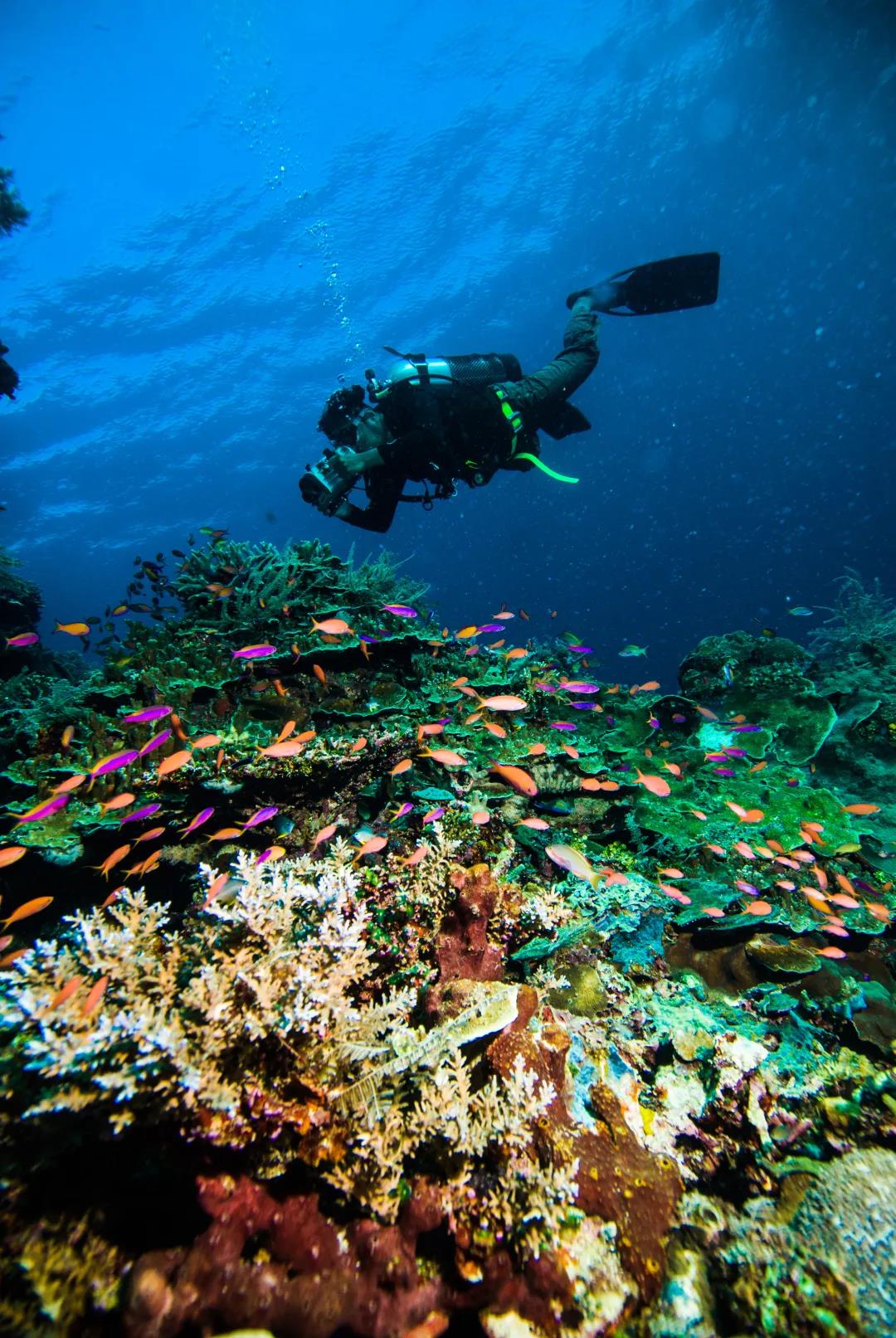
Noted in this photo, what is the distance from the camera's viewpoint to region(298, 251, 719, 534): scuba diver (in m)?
6.81

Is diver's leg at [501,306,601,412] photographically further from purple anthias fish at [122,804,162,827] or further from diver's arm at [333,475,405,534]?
purple anthias fish at [122,804,162,827]

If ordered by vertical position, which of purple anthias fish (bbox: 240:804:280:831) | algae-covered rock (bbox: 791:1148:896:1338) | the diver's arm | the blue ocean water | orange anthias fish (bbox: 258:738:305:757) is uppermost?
the blue ocean water

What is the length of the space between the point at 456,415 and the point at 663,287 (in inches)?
217

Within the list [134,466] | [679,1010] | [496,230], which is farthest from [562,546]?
[679,1010]

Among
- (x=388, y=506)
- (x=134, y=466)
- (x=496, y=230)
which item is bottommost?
(x=388, y=506)

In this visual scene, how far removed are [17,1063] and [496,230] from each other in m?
49.6

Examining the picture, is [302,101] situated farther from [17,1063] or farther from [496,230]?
[17,1063]

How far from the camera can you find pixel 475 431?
8164 millimetres

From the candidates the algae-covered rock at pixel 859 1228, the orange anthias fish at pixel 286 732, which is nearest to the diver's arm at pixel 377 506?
the orange anthias fish at pixel 286 732

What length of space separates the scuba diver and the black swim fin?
0.05ft

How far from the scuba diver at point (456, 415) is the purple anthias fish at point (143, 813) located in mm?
4109

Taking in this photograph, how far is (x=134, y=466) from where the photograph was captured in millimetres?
43906

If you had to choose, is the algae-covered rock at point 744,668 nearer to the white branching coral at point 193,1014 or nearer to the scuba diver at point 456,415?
the scuba diver at point 456,415

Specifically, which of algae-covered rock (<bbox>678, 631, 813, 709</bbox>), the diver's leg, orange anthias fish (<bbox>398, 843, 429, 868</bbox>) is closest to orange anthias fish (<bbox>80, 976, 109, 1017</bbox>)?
orange anthias fish (<bbox>398, 843, 429, 868</bbox>)
